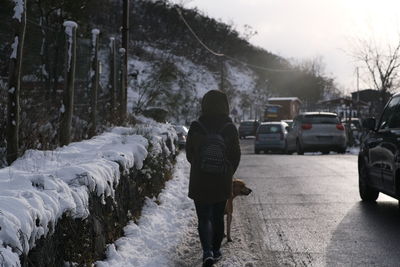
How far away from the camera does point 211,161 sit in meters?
5.11

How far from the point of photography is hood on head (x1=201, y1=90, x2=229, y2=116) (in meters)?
5.32

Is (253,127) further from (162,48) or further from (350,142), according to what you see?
(162,48)

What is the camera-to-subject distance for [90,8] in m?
31.1

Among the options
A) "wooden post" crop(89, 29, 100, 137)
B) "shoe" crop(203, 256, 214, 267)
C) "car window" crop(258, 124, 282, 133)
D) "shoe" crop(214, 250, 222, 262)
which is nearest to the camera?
"shoe" crop(203, 256, 214, 267)

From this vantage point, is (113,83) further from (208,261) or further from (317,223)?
(208,261)

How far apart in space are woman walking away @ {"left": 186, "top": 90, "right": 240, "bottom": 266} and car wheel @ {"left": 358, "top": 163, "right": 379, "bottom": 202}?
4.33 meters

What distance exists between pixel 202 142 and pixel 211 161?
20cm

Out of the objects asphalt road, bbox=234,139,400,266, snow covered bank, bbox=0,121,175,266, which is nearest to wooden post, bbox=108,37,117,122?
asphalt road, bbox=234,139,400,266

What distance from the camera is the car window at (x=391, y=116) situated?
7.80 metres

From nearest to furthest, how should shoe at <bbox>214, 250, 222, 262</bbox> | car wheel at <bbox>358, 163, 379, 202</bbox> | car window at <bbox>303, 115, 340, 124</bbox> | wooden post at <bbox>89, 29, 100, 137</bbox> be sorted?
1. shoe at <bbox>214, 250, 222, 262</bbox>
2. car wheel at <bbox>358, 163, 379, 202</bbox>
3. wooden post at <bbox>89, 29, 100, 137</bbox>
4. car window at <bbox>303, 115, 340, 124</bbox>

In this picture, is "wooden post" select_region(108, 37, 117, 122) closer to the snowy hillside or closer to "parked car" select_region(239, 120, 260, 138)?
the snowy hillside

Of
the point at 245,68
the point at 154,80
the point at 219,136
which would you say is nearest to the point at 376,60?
the point at 154,80

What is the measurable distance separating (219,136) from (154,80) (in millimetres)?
14455

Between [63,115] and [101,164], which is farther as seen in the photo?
[63,115]
